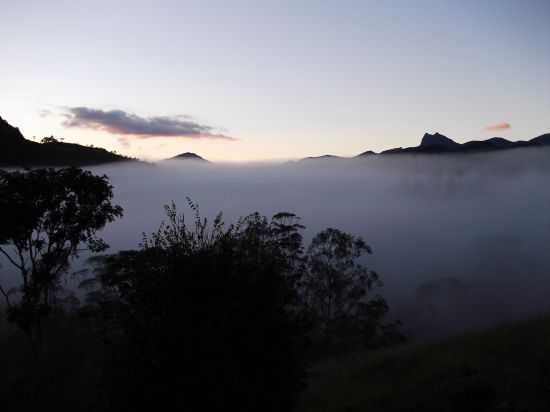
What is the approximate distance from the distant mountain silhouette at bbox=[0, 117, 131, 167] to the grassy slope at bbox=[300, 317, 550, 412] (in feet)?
238

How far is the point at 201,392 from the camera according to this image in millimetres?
10539

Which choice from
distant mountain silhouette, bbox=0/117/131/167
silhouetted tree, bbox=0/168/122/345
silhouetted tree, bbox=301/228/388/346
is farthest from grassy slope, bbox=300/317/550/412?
distant mountain silhouette, bbox=0/117/131/167

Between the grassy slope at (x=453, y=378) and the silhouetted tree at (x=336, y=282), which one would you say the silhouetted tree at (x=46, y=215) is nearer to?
the grassy slope at (x=453, y=378)

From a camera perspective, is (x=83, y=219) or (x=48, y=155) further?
(x=48, y=155)

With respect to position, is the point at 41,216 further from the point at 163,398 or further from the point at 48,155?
the point at 48,155

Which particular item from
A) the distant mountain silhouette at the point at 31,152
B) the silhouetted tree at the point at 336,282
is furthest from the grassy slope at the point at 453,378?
the distant mountain silhouette at the point at 31,152

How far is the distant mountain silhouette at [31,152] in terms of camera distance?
283 ft

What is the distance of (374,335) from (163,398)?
36.6m

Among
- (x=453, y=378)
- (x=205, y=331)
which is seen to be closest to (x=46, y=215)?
(x=205, y=331)

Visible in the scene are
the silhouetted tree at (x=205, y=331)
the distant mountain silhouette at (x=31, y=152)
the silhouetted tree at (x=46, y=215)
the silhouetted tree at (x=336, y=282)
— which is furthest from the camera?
the distant mountain silhouette at (x=31, y=152)

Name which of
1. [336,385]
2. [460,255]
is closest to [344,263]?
[336,385]

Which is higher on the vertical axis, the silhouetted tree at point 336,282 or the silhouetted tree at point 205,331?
the silhouetted tree at point 205,331

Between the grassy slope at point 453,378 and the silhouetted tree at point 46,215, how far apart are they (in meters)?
15.3

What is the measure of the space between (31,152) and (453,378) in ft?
301
